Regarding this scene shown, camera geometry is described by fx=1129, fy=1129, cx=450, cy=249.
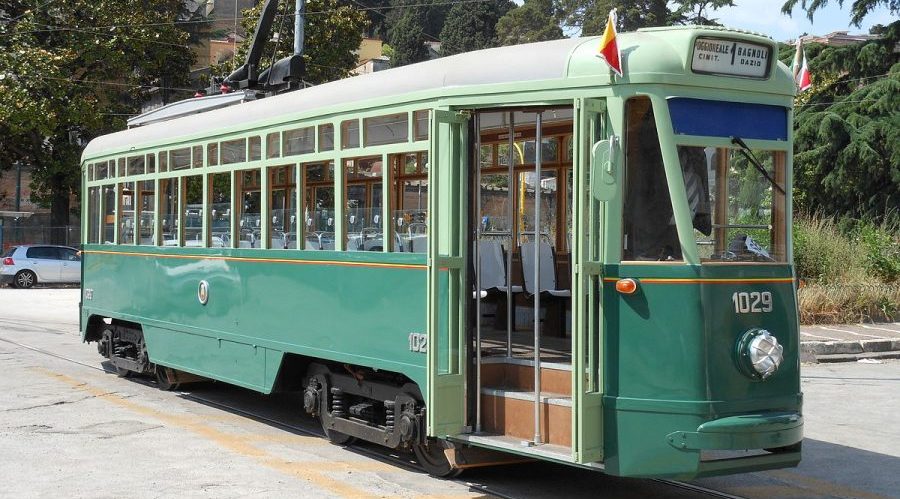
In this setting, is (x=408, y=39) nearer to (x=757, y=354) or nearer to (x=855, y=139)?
(x=855, y=139)

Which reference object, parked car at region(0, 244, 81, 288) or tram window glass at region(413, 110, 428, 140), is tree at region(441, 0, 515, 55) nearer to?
parked car at region(0, 244, 81, 288)

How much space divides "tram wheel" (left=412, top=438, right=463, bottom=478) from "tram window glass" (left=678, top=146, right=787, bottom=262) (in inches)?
98.6

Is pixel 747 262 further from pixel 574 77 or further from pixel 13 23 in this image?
pixel 13 23

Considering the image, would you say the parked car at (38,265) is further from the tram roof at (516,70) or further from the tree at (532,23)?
the tree at (532,23)

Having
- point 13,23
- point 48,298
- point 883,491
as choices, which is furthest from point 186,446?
point 13,23

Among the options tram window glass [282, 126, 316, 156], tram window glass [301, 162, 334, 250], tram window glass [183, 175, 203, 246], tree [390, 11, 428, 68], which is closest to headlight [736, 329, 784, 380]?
tram window glass [301, 162, 334, 250]

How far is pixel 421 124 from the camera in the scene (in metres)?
7.69

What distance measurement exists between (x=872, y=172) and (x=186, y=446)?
23.6m

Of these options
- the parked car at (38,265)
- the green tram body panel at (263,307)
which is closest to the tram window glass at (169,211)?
the green tram body panel at (263,307)

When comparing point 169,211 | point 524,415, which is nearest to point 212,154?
point 169,211

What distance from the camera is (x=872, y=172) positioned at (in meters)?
28.7

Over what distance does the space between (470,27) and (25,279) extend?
2189 inches

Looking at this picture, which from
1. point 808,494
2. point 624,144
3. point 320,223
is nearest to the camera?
point 624,144

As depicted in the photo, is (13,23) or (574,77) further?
(13,23)
